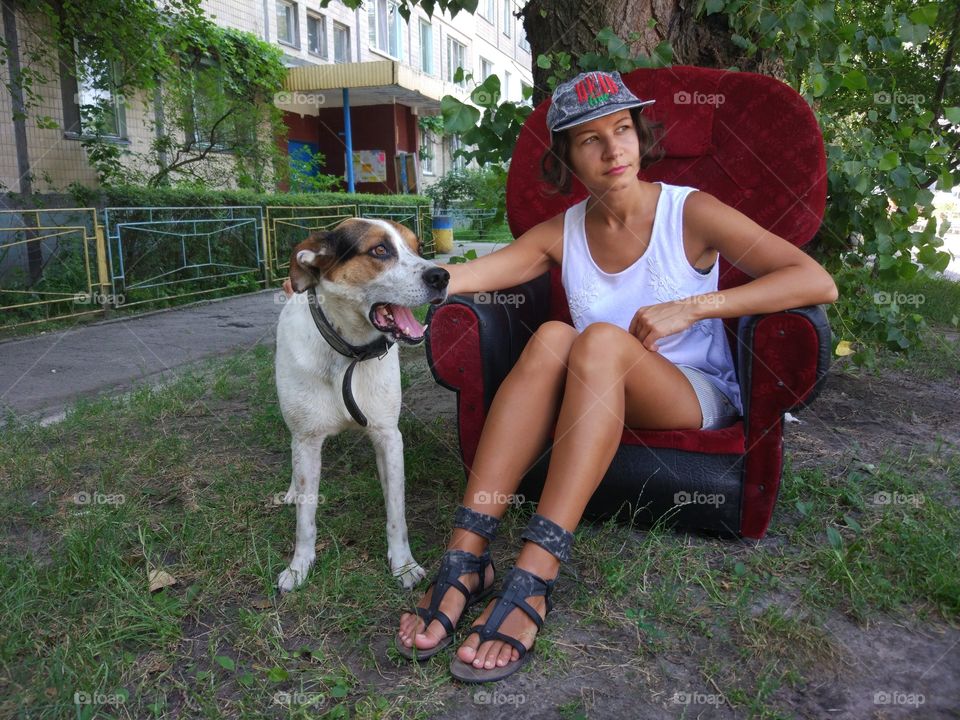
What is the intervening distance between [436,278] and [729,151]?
4.81 ft

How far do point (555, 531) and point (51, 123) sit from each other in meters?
8.51

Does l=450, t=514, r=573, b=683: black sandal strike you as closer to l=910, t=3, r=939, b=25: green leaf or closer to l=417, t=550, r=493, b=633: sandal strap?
l=417, t=550, r=493, b=633: sandal strap

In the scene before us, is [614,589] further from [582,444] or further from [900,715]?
[900,715]

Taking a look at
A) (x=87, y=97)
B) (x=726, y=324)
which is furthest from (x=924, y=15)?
(x=87, y=97)

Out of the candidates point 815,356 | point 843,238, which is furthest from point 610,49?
point 815,356

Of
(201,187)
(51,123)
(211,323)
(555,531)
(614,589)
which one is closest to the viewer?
(555,531)

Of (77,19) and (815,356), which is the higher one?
(77,19)

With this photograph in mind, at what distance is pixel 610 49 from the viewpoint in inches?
137

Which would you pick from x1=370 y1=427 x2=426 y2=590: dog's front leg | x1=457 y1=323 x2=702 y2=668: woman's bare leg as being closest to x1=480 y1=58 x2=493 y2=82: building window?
x1=370 y1=427 x2=426 y2=590: dog's front leg

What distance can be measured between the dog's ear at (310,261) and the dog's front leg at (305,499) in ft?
1.75

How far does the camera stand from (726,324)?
8.93 ft

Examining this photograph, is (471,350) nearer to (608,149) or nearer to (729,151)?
(608,149)

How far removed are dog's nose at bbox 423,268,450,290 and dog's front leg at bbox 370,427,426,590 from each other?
1.69 feet

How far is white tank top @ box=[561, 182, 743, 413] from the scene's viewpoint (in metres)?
2.44
